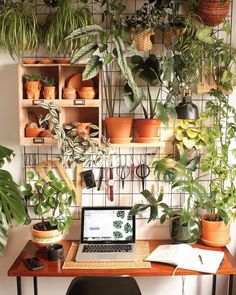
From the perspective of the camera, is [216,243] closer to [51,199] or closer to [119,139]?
[119,139]

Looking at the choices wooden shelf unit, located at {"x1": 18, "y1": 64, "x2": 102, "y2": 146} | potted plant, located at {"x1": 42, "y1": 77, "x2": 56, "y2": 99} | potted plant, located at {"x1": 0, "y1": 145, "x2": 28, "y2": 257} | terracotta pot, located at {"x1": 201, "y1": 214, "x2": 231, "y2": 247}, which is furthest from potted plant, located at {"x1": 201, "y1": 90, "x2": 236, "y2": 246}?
potted plant, located at {"x1": 0, "y1": 145, "x2": 28, "y2": 257}

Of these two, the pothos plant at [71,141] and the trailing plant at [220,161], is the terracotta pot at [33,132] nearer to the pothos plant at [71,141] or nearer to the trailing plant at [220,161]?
the pothos plant at [71,141]

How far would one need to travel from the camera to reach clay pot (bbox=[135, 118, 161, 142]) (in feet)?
7.27

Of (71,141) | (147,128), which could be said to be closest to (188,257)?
(147,128)

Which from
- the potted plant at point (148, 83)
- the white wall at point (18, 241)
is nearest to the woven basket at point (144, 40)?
the potted plant at point (148, 83)

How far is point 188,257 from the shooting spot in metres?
2.09

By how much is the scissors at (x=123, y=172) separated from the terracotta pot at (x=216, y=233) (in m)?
0.56

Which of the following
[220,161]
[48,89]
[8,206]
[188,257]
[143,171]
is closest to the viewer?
[8,206]

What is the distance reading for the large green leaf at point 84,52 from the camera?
2025mm

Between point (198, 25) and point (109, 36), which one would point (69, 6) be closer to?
point (109, 36)

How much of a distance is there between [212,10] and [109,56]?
63cm

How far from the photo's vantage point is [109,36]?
2.17 meters

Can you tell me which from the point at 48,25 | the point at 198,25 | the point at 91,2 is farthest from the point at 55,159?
the point at 198,25

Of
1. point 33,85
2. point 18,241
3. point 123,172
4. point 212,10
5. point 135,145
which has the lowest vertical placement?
point 18,241
